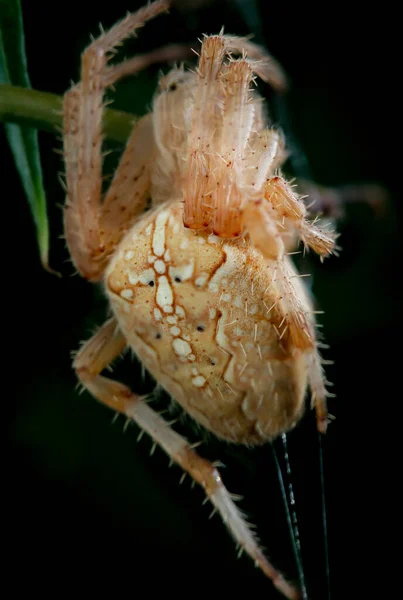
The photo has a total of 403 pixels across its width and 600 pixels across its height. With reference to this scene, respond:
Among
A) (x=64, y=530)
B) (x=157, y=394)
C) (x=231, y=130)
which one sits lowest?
(x=64, y=530)

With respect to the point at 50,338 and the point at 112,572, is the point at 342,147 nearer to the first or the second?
the point at 50,338

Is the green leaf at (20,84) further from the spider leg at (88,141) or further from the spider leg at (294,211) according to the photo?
the spider leg at (294,211)

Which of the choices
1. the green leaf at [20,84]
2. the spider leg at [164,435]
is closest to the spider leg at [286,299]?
the spider leg at [164,435]

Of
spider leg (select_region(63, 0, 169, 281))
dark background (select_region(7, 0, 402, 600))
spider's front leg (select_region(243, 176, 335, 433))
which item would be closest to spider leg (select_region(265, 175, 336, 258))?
spider's front leg (select_region(243, 176, 335, 433))

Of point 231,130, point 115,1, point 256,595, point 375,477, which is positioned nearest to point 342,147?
point 115,1

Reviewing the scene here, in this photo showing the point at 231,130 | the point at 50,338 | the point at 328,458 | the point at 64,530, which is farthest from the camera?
the point at 328,458

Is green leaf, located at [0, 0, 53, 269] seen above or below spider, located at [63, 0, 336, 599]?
above

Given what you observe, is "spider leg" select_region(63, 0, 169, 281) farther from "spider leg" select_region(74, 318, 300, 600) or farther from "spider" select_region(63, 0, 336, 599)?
"spider leg" select_region(74, 318, 300, 600)

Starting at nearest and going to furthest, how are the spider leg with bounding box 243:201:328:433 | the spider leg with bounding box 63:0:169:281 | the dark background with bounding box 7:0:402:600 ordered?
the spider leg with bounding box 243:201:328:433 → the spider leg with bounding box 63:0:169:281 → the dark background with bounding box 7:0:402:600
